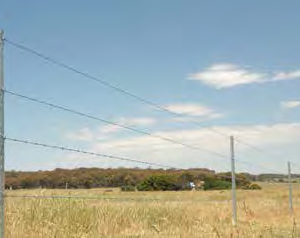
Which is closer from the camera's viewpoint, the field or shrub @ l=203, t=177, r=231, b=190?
the field

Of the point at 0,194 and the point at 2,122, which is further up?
the point at 2,122

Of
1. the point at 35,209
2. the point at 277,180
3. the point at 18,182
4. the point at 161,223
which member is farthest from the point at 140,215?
the point at 277,180

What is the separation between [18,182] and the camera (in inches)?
370

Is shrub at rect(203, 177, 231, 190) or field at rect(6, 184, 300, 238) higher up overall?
shrub at rect(203, 177, 231, 190)

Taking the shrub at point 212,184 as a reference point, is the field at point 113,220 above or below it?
below

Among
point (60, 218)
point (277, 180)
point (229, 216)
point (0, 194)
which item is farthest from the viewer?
point (277, 180)

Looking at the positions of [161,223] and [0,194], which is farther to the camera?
[161,223]

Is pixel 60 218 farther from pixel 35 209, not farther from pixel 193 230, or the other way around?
pixel 193 230

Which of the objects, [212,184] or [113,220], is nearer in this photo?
[113,220]

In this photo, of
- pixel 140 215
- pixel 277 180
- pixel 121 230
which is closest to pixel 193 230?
pixel 121 230

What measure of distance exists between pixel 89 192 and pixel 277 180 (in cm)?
1075

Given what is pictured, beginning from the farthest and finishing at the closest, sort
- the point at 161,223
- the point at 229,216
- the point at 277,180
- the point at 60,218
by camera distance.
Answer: the point at 277,180 < the point at 229,216 < the point at 161,223 < the point at 60,218

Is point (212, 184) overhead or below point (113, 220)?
overhead

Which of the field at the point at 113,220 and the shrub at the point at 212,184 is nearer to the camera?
the field at the point at 113,220
